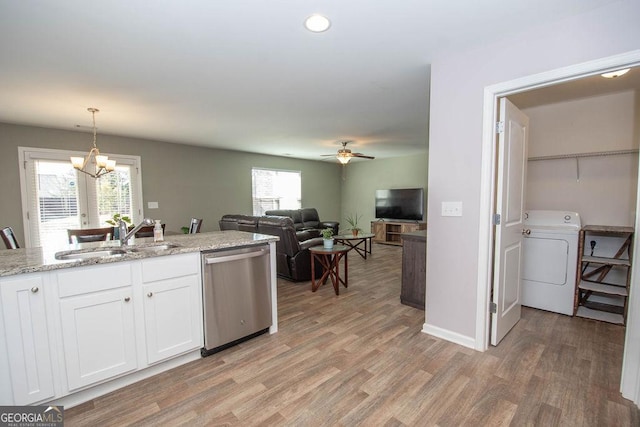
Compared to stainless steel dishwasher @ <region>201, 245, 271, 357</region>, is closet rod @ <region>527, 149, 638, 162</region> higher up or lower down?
higher up

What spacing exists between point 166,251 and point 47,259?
2.09ft

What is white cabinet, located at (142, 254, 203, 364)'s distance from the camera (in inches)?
77.0

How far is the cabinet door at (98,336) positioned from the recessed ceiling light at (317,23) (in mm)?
2112

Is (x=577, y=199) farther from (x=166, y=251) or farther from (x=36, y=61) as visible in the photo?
(x=36, y=61)

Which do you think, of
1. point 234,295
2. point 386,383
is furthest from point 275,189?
point 386,383

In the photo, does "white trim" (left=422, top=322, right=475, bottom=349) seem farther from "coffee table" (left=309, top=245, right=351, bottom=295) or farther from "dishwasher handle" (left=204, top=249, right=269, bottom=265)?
"dishwasher handle" (left=204, top=249, right=269, bottom=265)

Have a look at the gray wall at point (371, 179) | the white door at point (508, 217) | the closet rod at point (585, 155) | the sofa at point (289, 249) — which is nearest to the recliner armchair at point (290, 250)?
the sofa at point (289, 249)

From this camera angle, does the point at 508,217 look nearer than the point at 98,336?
No

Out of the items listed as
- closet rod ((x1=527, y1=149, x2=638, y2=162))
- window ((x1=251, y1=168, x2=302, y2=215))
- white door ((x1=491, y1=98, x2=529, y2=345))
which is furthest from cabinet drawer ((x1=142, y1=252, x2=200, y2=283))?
window ((x1=251, y1=168, x2=302, y2=215))

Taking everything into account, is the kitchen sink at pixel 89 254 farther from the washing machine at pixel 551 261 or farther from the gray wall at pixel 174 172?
the washing machine at pixel 551 261

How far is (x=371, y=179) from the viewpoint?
27.7ft

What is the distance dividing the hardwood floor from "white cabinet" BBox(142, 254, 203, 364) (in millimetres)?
197

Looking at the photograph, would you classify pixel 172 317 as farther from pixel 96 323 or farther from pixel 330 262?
pixel 330 262

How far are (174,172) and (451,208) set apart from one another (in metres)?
5.41
